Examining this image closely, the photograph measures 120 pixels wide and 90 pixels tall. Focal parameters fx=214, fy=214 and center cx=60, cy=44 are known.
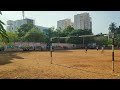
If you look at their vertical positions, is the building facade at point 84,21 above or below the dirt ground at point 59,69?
above

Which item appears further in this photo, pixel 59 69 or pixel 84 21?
pixel 84 21

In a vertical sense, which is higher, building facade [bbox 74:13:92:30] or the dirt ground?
building facade [bbox 74:13:92:30]

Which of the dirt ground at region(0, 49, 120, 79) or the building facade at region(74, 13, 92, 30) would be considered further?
the building facade at region(74, 13, 92, 30)

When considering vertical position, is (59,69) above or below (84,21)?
below

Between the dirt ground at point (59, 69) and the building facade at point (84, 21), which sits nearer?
the dirt ground at point (59, 69)
